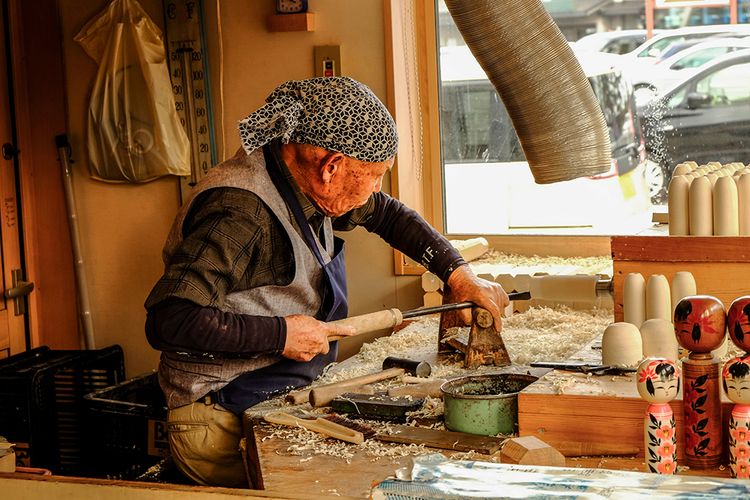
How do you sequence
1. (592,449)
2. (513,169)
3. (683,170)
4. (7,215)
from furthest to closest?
(7,215) → (513,169) → (683,170) → (592,449)

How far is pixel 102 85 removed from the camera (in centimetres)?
463

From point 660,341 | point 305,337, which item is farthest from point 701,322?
point 305,337

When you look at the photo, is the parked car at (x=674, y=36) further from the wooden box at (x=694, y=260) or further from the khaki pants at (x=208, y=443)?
the khaki pants at (x=208, y=443)

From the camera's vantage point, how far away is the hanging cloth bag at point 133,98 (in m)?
4.57

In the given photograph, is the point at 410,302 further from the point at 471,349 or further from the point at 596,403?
the point at 596,403

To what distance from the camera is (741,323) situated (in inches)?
64.5

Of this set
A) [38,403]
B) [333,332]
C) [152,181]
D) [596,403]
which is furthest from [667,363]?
[152,181]

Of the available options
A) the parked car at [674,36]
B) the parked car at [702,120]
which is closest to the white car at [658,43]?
the parked car at [674,36]

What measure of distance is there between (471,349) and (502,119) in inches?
73.4

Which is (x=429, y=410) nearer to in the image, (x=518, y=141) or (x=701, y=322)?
(x=701, y=322)

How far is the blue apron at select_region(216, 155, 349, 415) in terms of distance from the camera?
104 inches

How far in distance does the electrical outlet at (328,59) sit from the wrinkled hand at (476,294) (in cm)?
162

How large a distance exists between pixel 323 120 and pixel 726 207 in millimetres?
1095

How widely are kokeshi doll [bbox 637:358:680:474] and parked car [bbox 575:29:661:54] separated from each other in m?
2.85
